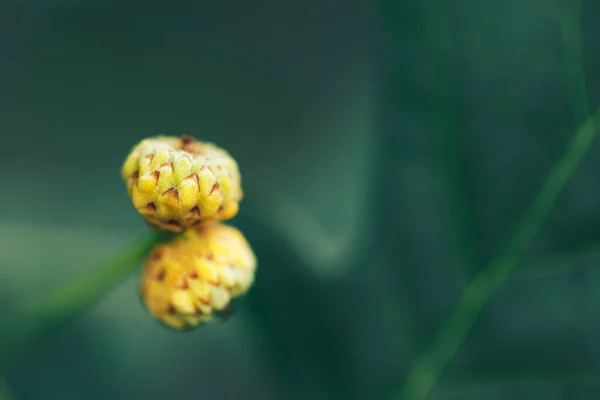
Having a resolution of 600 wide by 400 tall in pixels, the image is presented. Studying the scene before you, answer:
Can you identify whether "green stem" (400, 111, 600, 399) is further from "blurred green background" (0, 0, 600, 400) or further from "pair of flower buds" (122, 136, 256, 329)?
"pair of flower buds" (122, 136, 256, 329)

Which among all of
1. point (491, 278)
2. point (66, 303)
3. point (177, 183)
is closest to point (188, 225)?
point (177, 183)

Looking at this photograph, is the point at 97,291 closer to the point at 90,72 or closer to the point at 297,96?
the point at 90,72

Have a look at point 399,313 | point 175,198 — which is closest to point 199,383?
point 399,313

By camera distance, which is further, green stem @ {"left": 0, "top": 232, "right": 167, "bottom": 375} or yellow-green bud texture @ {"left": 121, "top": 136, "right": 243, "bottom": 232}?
green stem @ {"left": 0, "top": 232, "right": 167, "bottom": 375}

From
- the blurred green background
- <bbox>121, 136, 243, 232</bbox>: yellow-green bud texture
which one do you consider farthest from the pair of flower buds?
the blurred green background

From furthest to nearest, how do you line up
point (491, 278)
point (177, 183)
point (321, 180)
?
1. point (321, 180)
2. point (491, 278)
3. point (177, 183)

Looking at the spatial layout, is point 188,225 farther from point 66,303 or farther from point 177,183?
point 66,303
